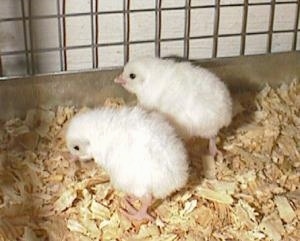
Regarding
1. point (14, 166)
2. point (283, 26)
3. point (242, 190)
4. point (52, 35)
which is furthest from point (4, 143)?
point (283, 26)

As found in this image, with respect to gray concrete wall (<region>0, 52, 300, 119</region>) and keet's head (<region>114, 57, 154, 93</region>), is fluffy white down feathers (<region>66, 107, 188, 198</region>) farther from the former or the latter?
gray concrete wall (<region>0, 52, 300, 119</region>)

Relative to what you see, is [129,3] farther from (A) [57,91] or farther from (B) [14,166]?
(B) [14,166]

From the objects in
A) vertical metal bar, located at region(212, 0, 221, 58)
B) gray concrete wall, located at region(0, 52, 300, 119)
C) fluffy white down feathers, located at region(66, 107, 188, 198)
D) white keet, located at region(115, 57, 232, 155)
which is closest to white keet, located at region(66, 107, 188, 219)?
fluffy white down feathers, located at region(66, 107, 188, 198)

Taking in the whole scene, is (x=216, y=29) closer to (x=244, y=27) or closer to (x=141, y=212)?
(x=244, y=27)

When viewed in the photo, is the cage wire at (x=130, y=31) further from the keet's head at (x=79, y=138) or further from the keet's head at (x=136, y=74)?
the keet's head at (x=79, y=138)

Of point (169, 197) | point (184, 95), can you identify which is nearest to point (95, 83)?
point (184, 95)

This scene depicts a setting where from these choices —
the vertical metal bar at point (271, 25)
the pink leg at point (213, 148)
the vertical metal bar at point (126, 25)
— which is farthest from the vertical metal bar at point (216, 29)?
the pink leg at point (213, 148)
